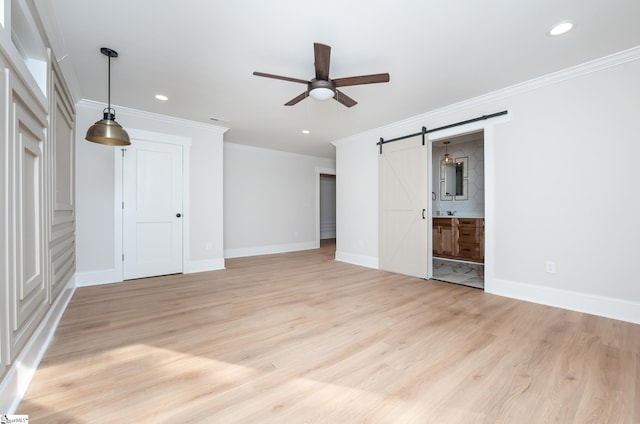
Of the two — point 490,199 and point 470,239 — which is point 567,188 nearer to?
point 490,199

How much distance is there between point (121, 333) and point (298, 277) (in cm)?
244

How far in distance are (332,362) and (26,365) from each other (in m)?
1.93

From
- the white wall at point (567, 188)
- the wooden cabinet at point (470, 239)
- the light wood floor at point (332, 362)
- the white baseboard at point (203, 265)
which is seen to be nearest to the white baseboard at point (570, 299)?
the white wall at point (567, 188)

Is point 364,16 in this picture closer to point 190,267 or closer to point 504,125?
point 504,125

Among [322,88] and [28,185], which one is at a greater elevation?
[322,88]

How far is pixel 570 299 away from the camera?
300 cm

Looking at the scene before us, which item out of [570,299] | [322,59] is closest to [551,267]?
[570,299]

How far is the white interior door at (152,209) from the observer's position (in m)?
4.24

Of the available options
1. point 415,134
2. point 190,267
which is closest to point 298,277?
point 190,267

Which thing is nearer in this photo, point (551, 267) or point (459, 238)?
point (551, 267)

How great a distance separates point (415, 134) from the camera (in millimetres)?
4461

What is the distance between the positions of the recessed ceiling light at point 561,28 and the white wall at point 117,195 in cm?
470

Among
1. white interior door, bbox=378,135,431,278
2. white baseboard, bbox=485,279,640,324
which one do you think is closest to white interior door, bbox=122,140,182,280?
white interior door, bbox=378,135,431,278

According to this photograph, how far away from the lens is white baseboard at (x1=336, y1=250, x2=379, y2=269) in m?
5.19
